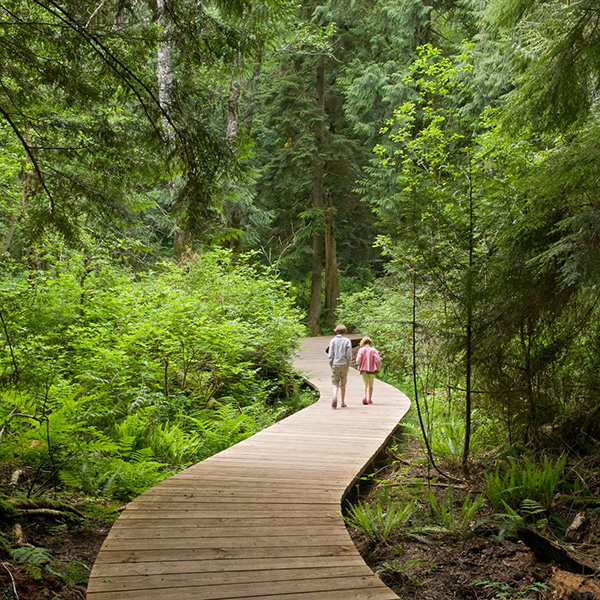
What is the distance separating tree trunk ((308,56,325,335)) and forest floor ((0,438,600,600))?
1950 centimetres

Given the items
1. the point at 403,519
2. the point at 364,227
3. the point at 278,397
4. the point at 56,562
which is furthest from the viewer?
the point at 364,227

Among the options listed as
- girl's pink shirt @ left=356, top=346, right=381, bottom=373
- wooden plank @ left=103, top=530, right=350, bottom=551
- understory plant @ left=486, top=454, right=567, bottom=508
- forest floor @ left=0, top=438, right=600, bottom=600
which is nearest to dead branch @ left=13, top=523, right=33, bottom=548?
forest floor @ left=0, top=438, right=600, bottom=600

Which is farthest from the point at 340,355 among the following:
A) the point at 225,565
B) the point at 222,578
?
the point at 222,578

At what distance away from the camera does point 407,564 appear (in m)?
3.72

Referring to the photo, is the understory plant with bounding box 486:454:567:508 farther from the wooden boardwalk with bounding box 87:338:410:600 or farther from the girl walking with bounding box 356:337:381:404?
the girl walking with bounding box 356:337:381:404

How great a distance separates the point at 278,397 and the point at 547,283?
8029 mm

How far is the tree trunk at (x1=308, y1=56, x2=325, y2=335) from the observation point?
23.5 m

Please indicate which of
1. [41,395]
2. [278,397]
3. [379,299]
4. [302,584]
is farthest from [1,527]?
[379,299]

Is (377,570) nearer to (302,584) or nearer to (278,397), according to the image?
(302,584)

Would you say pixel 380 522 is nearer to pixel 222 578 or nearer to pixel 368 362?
pixel 222 578

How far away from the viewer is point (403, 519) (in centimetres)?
458

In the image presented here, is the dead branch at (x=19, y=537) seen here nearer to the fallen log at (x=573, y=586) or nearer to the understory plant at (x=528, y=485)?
the fallen log at (x=573, y=586)

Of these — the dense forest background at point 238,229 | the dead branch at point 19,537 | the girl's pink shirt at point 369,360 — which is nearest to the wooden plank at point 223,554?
the dead branch at point 19,537

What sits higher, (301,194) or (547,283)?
(301,194)
